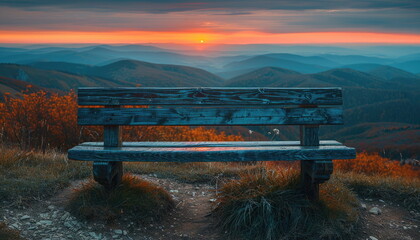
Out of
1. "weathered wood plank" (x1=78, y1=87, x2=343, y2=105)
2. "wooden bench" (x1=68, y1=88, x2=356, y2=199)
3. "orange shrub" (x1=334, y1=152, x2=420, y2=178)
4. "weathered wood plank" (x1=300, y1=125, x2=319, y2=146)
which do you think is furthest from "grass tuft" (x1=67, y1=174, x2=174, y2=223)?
"orange shrub" (x1=334, y1=152, x2=420, y2=178)

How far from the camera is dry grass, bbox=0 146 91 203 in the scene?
14.5ft

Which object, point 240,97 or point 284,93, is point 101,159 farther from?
point 284,93

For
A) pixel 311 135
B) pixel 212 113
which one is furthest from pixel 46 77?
pixel 311 135

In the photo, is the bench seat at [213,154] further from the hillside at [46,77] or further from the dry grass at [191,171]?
the hillside at [46,77]

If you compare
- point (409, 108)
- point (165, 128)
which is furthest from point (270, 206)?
point (409, 108)

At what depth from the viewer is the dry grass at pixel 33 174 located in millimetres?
4418

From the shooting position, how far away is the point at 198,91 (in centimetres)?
398

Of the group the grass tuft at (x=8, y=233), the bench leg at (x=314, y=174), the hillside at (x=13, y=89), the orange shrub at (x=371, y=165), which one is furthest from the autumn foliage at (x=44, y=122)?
A: the bench leg at (x=314, y=174)

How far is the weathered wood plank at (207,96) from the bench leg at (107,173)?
0.66 meters

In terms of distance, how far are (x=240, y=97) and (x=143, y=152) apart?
1.18m

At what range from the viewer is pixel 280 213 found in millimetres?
3906

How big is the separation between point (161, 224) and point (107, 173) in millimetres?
852

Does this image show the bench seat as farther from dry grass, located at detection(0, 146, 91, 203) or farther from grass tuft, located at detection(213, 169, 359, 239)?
dry grass, located at detection(0, 146, 91, 203)

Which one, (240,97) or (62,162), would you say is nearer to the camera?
(240,97)
